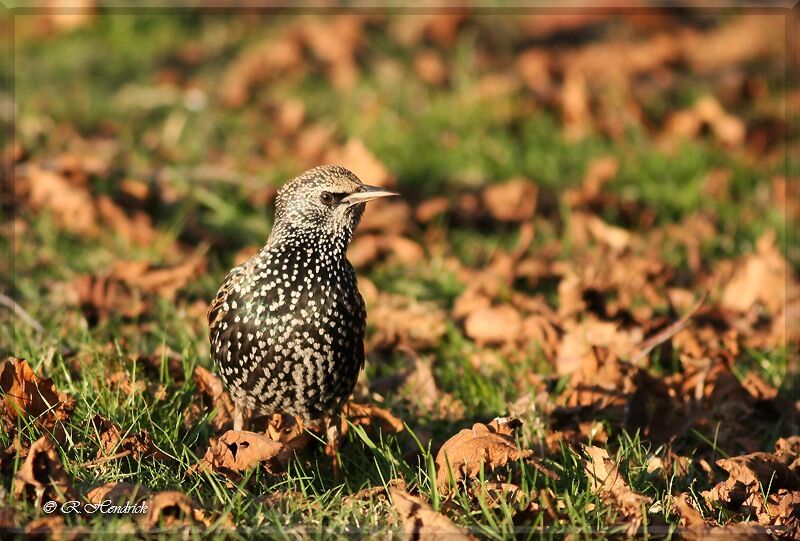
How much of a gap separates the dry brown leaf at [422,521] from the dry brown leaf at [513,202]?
3.80 meters

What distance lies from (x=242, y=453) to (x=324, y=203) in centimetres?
121

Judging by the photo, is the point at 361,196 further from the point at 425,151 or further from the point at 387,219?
the point at 425,151

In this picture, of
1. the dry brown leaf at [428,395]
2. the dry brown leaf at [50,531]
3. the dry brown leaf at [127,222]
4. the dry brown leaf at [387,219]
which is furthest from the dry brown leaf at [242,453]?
the dry brown leaf at [387,219]

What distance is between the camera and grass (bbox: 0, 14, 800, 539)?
4.25 meters

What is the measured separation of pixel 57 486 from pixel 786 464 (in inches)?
121

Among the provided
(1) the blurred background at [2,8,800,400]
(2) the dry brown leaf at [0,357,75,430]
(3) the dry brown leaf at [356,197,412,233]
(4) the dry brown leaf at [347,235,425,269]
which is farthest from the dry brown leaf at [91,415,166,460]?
(3) the dry brown leaf at [356,197,412,233]

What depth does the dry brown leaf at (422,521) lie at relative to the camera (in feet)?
12.7

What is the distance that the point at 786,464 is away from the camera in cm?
468

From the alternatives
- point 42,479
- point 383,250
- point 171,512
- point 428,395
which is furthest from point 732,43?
point 42,479

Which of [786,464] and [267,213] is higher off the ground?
[267,213]

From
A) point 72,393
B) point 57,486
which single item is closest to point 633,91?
point 72,393

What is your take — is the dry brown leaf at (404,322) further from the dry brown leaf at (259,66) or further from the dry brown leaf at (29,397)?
the dry brown leaf at (259,66)

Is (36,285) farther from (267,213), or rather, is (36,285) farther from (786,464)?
(786,464)

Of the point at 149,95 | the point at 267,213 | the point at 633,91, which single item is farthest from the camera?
the point at 633,91
